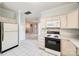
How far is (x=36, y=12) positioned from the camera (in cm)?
158

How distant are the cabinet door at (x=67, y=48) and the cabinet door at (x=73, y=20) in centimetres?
36

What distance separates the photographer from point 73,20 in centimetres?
181

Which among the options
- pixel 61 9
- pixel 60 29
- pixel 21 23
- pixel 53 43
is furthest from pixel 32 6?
pixel 53 43

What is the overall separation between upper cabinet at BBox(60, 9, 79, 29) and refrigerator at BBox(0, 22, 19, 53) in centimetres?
105

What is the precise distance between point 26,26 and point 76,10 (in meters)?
0.98

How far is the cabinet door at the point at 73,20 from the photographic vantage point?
165 cm

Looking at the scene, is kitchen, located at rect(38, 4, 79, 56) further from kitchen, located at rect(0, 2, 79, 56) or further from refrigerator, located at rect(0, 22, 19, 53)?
refrigerator, located at rect(0, 22, 19, 53)

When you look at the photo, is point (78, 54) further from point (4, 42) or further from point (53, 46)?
point (4, 42)

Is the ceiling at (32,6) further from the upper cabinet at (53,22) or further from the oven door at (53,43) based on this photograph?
the oven door at (53,43)

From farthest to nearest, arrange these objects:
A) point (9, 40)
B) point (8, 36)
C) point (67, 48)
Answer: point (8, 36)
point (9, 40)
point (67, 48)

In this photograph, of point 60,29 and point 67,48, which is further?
point 60,29

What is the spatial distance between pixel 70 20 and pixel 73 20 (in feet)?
0.29

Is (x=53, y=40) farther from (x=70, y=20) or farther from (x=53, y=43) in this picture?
(x=70, y=20)

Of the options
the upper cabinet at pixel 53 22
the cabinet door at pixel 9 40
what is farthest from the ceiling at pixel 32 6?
the cabinet door at pixel 9 40
